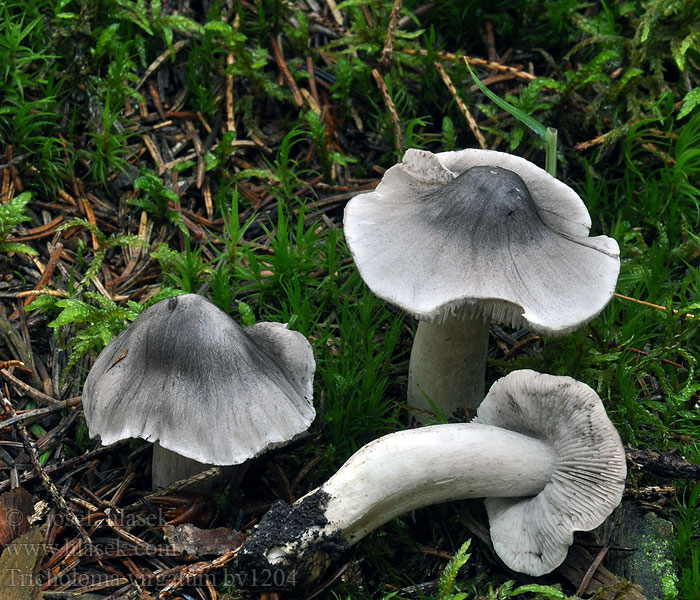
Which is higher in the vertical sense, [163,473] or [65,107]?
[65,107]

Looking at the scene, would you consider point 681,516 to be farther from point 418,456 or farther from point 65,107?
point 65,107

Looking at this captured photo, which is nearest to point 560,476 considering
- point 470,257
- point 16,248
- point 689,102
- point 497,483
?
point 497,483

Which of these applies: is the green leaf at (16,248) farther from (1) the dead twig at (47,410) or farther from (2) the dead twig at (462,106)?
(2) the dead twig at (462,106)

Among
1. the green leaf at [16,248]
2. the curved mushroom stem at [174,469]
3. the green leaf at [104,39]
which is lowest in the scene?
the curved mushroom stem at [174,469]

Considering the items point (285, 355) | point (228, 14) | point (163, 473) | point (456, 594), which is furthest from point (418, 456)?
point (228, 14)

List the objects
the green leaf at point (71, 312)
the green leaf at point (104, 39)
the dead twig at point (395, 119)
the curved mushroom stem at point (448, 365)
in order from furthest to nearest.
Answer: the dead twig at point (395, 119) → the green leaf at point (104, 39) → the green leaf at point (71, 312) → the curved mushroom stem at point (448, 365)

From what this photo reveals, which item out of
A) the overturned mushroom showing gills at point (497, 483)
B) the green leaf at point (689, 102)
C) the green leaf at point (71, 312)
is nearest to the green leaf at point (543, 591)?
the overturned mushroom showing gills at point (497, 483)
